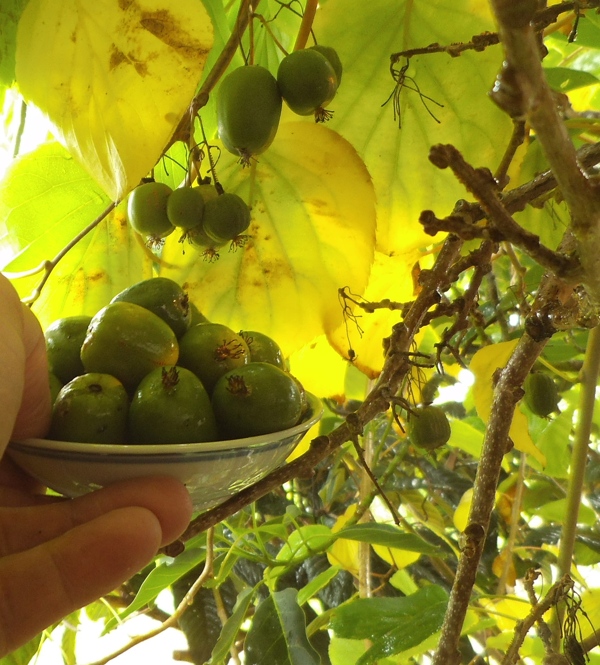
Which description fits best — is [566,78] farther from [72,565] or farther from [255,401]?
[72,565]

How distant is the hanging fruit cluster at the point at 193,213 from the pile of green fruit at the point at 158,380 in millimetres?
78

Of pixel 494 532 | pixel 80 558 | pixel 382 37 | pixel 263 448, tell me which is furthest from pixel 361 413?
pixel 494 532

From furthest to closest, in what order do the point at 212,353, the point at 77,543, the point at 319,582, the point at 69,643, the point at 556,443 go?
the point at 69,643 < the point at 556,443 < the point at 319,582 < the point at 212,353 < the point at 77,543

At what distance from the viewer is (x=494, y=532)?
1147mm

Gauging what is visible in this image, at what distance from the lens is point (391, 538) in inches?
24.0

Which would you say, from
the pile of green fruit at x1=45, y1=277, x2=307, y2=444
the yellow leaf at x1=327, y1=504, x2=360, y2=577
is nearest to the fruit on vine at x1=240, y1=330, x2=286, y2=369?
the pile of green fruit at x1=45, y1=277, x2=307, y2=444

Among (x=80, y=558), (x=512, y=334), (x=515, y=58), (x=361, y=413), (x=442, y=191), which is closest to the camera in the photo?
(x=515, y=58)

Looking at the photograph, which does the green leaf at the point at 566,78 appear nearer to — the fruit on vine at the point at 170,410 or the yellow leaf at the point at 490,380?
the yellow leaf at the point at 490,380

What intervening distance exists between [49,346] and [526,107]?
37 cm

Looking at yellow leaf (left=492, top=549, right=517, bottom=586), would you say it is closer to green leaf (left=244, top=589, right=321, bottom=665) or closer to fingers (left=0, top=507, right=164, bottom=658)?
green leaf (left=244, top=589, right=321, bottom=665)

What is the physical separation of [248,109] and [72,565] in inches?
13.0

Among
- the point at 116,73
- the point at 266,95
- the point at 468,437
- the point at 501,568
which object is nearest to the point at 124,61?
the point at 116,73

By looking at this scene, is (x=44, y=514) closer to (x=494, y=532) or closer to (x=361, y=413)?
(x=361, y=413)

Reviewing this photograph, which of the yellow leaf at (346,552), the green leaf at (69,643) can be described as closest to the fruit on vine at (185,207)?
the yellow leaf at (346,552)
